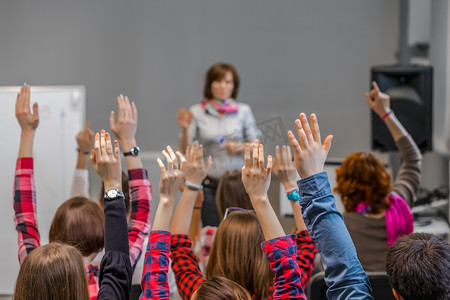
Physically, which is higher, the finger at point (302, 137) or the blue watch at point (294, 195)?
the finger at point (302, 137)

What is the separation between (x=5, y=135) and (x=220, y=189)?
4.57 ft

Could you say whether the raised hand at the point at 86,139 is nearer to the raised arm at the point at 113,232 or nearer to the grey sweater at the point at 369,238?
the raised arm at the point at 113,232

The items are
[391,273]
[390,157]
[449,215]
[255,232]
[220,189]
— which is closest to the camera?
[391,273]

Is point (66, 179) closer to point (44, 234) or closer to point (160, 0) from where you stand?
point (44, 234)

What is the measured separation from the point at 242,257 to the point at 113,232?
0.37m

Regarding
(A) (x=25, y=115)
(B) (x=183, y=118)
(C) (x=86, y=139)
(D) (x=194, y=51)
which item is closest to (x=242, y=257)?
(A) (x=25, y=115)

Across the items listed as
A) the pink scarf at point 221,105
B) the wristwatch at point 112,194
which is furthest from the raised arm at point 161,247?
the pink scarf at point 221,105

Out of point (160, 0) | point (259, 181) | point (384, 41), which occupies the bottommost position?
point (259, 181)

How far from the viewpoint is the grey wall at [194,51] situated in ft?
15.1

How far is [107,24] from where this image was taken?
15.1 feet

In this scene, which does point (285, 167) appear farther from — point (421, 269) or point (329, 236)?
point (421, 269)

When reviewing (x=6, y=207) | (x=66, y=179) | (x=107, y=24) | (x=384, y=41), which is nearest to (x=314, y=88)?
(x=384, y=41)

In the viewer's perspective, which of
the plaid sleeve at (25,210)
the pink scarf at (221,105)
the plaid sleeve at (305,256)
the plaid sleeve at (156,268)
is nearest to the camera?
the plaid sleeve at (156,268)

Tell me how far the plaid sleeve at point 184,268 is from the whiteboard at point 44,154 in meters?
1.73
